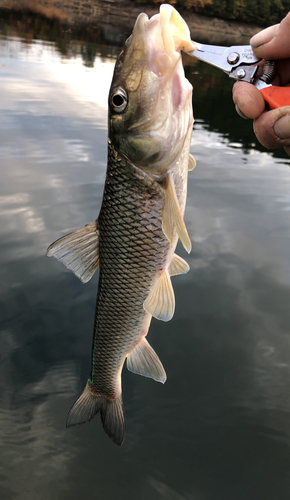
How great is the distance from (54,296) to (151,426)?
1.91m

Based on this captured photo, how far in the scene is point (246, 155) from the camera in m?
10.2

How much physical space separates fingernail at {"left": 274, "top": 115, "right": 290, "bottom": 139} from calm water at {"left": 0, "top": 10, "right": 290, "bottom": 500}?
252 centimetres

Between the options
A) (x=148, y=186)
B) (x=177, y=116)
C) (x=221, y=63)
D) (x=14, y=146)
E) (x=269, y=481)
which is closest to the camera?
(x=177, y=116)

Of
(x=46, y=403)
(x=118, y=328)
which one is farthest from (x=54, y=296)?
(x=118, y=328)

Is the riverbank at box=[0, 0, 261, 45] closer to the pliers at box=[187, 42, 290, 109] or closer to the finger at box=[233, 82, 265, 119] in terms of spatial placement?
the pliers at box=[187, 42, 290, 109]

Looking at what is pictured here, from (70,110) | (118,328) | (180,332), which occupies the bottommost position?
(180,332)

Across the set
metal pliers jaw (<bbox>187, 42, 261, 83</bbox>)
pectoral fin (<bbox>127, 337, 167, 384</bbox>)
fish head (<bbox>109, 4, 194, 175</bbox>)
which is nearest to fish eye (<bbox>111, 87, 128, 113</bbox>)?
fish head (<bbox>109, 4, 194, 175</bbox>)

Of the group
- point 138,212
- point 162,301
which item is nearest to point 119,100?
point 138,212

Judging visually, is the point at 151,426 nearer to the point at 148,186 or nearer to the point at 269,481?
the point at 269,481

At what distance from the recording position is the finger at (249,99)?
7.25ft

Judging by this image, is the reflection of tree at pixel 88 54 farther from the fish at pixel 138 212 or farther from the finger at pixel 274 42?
the fish at pixel 138 212

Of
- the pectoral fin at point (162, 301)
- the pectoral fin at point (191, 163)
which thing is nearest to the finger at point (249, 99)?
the pectoral fin at point (191, 163)

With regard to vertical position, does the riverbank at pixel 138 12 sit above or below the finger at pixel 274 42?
above

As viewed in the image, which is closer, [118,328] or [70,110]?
[118,328]
